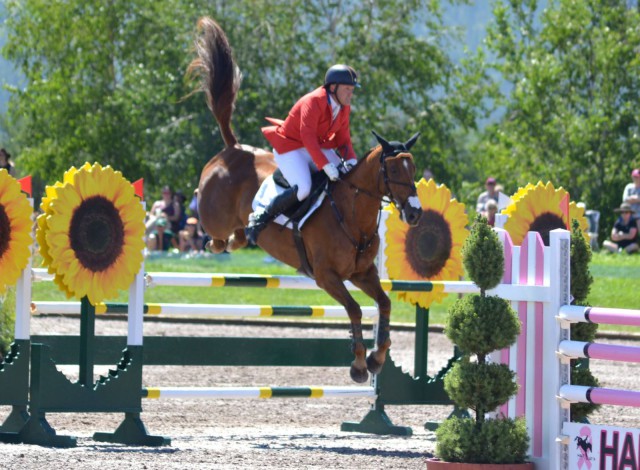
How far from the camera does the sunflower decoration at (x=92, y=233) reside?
7.17 meters

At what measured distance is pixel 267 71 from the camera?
29578 millimetres

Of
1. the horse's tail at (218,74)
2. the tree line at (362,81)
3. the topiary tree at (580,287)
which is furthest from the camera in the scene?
the tree line at (362,81)

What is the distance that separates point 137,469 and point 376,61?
81.1 ft

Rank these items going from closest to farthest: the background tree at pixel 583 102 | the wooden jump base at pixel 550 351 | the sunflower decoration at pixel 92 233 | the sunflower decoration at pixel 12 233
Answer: the wooden jump base at pixel 550 351
the sunflower decoration at pixel 12 233
the sunflower decoration at pixel 92 233
the background tree at pixel 583 102

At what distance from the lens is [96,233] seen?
24.1 feet

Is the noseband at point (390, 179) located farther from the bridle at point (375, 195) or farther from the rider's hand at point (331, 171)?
the rider's hand at point (331, 171)

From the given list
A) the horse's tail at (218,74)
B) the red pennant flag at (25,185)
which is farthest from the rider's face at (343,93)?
the red pennant flag at (25,185)

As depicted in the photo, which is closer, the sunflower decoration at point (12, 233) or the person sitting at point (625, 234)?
the sunflower decoration at point (12, 233)

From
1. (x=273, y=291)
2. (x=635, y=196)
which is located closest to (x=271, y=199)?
(x=273, y=291)

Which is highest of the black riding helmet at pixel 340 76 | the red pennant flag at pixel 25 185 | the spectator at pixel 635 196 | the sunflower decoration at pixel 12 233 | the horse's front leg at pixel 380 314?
the spectator at pixel 635 196

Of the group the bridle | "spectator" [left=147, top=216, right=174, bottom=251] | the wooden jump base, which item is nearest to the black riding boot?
the bridle

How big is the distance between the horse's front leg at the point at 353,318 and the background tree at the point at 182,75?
20.6m

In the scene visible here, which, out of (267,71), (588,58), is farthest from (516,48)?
(267,71)

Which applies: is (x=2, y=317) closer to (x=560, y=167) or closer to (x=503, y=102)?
(x=560, y=167)
